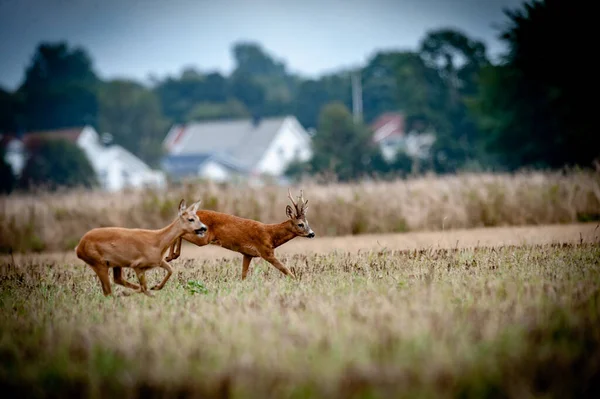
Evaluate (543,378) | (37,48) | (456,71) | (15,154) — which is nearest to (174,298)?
(543,378)

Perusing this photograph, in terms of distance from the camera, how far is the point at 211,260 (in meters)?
14.8

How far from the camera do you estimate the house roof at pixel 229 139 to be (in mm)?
73812

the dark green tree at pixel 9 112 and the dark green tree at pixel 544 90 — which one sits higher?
the dark green tree at pixel 9 112

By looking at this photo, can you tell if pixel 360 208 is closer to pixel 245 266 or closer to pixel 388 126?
pixel 245 266

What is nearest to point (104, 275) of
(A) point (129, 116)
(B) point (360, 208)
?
(B) point (360, 208)

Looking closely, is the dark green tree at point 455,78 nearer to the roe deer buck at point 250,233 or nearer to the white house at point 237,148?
the white house at point 237,148

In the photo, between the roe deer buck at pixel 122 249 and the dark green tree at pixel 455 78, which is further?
the dark green tree at pixel 455 78

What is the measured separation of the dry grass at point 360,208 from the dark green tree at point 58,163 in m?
34.7

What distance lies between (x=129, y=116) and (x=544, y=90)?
6001 centimetres

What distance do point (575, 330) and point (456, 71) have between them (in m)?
57.9

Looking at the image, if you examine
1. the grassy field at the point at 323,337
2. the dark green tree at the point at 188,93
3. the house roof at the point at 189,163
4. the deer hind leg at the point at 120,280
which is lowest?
the grassy field at the point at 323,337

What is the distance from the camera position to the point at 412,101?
61.4 meters

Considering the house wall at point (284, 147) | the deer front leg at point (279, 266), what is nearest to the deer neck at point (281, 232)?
the deer front leg at point (279, 266)

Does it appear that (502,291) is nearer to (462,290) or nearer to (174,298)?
(462,290)
